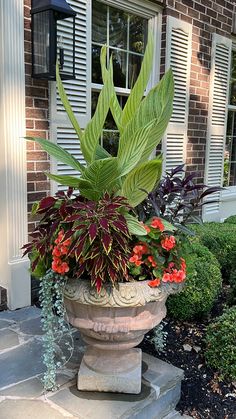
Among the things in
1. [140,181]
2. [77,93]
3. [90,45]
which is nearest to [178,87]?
[90,45]

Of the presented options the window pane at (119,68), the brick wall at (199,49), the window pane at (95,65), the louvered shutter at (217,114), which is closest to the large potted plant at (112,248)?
the window pane at (95,65)

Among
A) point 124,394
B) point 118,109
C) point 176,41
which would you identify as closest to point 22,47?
point 118,109

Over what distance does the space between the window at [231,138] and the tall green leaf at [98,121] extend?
3.82 meters

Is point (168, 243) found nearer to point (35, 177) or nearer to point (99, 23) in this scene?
point (35, 177)

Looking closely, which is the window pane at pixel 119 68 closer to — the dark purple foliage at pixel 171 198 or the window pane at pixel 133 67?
the window pane at pixel 133 67

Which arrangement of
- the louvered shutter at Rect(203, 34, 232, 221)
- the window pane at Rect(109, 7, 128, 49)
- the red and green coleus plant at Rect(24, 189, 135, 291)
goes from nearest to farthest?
the red and green coleus plant at Rect(24, 189, 135, 291) → the window pane at Rect(109, 7, 128, 49) → the louvered shutter at Rect(203, 34, 232, 221)

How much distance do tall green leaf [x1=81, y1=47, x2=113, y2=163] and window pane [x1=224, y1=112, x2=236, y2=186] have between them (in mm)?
3818

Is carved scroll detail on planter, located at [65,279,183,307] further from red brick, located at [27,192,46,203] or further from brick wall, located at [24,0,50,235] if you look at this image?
red brick, located at [27,192,46,203]

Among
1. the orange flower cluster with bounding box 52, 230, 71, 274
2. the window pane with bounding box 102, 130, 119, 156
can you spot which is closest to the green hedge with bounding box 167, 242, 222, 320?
the orange flower cluster with bounding box 52, 230, 71, 274

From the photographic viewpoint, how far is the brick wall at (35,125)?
2.55m

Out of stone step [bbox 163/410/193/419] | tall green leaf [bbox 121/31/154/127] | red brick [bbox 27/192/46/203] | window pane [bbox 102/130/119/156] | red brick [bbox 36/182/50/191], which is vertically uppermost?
tall green leaf [bbox 121/31/154/127]

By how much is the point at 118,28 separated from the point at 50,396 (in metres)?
3.00

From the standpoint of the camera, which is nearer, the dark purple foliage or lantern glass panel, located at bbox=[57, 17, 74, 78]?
the dark purple foliage

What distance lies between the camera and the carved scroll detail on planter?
151 centimetres
